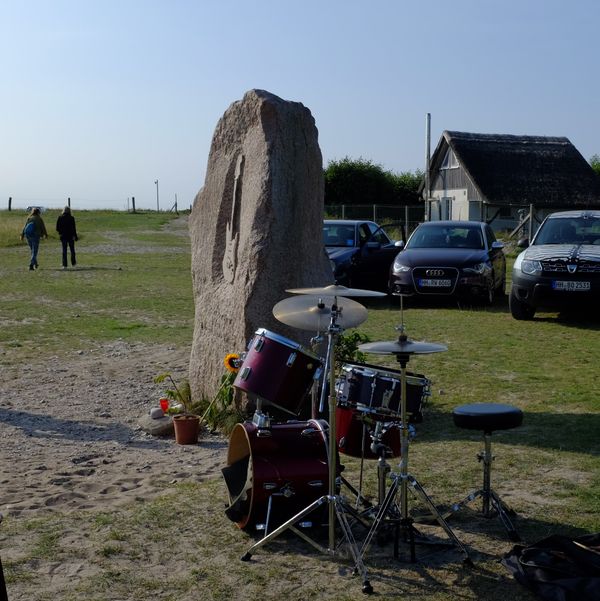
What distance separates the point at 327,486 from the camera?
18.4ft

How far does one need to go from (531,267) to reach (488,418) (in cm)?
957

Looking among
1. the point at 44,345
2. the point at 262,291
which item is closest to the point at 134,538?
the point at 262,291

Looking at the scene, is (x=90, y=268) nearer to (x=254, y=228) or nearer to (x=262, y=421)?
(x=254, y=228)

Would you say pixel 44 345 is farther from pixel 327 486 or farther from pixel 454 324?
pixel 327 486

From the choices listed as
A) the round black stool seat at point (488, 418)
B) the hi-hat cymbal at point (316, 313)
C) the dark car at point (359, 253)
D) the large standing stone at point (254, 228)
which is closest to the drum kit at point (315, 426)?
the hi-hat cymbal at point (316, 313)

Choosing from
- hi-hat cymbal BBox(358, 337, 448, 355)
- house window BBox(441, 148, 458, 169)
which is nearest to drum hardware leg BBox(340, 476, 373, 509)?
hi-hat cymbal BBox(358, 337, 448, 355)

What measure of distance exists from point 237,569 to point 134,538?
32.4 inches

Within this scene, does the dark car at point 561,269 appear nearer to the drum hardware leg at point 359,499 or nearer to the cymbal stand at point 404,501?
the drum hardware leg at point 359,499

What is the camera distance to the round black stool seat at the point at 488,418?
5.64 meters

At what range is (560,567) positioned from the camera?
15.4 feet

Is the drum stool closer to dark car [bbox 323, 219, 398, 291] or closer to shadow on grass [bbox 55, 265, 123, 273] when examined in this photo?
dark car [bbox 323, 219, 398, 291]

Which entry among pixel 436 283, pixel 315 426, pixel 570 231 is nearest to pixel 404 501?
pixel 315 426

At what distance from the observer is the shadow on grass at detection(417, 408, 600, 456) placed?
754 centimetres

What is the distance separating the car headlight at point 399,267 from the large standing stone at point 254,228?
7.64 metres
